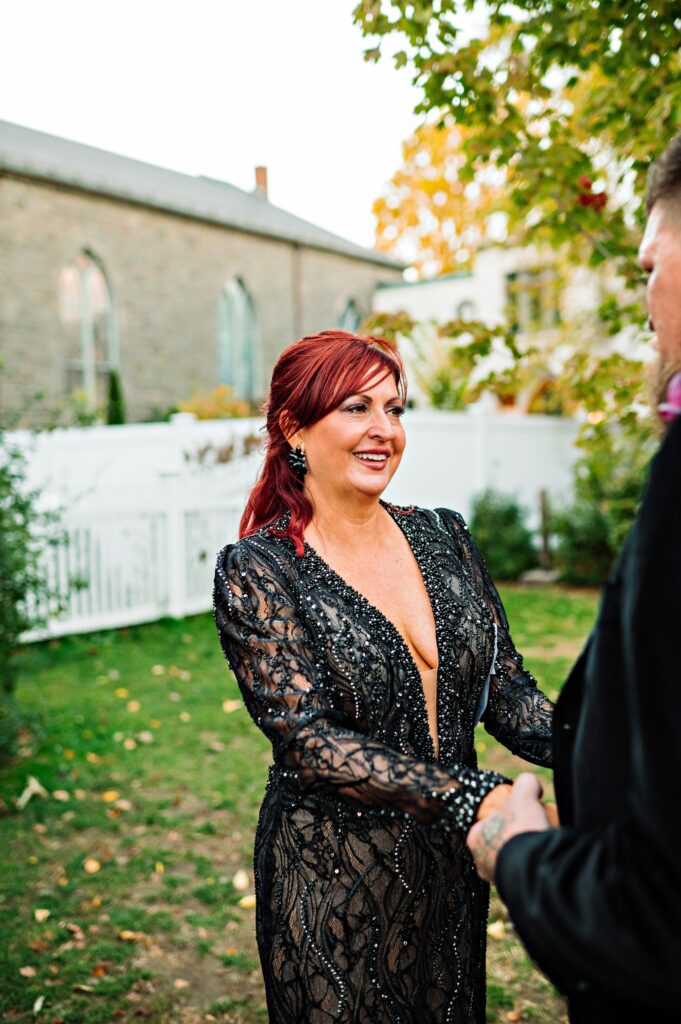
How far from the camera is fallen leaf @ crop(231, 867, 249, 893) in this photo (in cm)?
468

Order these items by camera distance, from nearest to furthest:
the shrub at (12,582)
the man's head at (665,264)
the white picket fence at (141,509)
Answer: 1. the man's head at (665,264)
2. the shrub at (12,582)
3. the white picket fence at (141,509)

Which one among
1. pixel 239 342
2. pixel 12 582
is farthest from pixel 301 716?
pixel 239 342

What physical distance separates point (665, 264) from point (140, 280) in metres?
21.2

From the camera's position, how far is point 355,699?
2084mm

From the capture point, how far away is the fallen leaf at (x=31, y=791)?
5.58m

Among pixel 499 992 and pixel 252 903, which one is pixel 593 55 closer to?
pixel 499 992

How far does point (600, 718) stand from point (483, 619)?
3.66 ft

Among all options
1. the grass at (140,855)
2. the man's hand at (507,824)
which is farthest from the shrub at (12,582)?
the man's hand at (507,824)

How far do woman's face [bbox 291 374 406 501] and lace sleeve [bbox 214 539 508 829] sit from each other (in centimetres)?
29

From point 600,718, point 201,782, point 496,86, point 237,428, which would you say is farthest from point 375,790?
point 237,428

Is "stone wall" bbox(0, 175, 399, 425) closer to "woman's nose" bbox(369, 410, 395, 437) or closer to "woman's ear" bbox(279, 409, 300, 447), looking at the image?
"woman's ear" bbox(279, 409, 300, 447)

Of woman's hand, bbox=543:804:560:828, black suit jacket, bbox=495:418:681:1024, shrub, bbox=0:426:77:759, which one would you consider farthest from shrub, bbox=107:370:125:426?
black suit jacket, bbox=495:418:681:1024

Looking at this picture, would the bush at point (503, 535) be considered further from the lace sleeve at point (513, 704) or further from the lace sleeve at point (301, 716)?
the lace sleeve at point (301, 716)

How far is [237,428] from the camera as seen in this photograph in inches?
469
